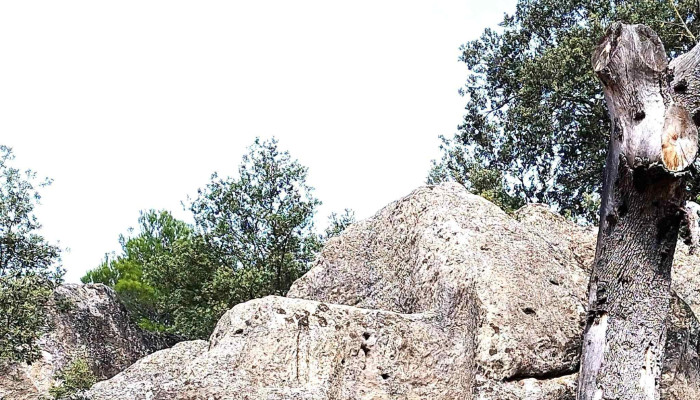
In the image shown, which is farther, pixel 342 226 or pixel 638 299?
pixel 342 226

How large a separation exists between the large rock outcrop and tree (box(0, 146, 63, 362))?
300 inches

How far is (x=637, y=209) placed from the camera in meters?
5.93

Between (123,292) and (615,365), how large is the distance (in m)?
33.5

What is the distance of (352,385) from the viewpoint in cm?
592

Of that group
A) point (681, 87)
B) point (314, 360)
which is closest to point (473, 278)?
point (314, 360)

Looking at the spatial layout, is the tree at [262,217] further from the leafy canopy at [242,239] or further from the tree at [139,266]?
the tree at [139,266]

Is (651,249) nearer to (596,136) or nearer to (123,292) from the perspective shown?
(596,136)

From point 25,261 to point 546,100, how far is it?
42.7 feet

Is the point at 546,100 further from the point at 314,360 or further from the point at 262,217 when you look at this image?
the point at 314,360

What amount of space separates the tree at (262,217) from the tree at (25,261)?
265 inches

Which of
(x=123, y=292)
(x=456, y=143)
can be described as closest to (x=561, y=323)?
(x=456, y=143)

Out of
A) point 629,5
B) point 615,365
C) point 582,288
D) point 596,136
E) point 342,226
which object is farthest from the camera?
point 342,226

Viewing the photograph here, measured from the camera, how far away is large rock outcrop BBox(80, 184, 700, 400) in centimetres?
576

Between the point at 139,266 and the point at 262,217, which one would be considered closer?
the point at 262,217
